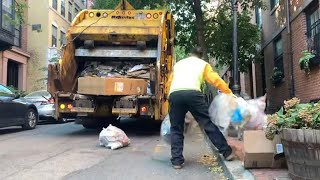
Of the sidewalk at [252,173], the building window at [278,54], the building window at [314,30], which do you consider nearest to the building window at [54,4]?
the building window at [278,54]

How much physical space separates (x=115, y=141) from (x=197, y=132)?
6.70 ft

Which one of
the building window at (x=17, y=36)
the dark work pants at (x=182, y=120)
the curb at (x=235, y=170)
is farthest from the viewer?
the building window at (x=17, y=36)

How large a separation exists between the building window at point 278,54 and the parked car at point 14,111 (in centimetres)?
794

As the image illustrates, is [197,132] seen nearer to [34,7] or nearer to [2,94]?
[2,94]

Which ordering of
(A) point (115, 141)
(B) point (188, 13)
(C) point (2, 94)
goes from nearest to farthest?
(A) point (115, 141)
(C) point (2, 94)
(B) point (188, 13)

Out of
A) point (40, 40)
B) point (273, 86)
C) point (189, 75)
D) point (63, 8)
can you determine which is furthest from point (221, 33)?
point (63, 8)

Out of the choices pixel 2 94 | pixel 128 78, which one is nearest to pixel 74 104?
pixel 128 78

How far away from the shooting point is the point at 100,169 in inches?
227

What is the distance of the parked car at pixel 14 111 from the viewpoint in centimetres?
1066

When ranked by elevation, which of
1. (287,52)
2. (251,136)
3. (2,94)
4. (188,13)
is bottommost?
(251,136)

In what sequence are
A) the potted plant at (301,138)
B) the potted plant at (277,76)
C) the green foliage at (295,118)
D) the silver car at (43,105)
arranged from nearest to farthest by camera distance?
the potted plant at (301,138)
the green foliage at (295,118)
the potted plant at (277,76)
the silver car at (43,105)

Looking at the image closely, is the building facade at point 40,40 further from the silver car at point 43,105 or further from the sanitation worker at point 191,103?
the sanitation worker at point 191,103

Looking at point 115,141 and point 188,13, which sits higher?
point 188,13

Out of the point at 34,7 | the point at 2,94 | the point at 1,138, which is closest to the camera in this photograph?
the point at 1,138
